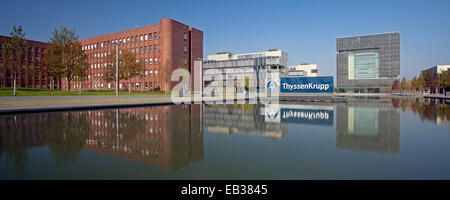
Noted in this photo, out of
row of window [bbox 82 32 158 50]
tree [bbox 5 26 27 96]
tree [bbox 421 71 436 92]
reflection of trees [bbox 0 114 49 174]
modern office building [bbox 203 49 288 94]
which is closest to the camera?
reflection of trees [bbox 0 114 49 174]

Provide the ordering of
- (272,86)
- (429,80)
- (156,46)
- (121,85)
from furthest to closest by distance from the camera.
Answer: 1. (429,80)
2. (121,85)
3. (156,46)
4. (272,86)

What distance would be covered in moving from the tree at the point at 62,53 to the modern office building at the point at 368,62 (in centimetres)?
10380

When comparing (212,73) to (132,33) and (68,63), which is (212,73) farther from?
(68,63)

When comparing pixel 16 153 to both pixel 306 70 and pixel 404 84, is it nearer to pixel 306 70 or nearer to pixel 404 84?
pixel 404 84

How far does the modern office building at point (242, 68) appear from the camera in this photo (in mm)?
97938

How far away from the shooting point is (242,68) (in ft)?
335

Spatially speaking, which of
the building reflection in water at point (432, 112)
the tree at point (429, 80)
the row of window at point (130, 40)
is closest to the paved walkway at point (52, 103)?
the building reflection in water at point (432, 112)

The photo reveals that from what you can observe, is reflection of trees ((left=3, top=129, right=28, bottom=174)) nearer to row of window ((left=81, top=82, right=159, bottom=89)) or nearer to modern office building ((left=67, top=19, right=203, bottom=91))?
modern office building ((left=67, top=19, right=203, bottom=91))

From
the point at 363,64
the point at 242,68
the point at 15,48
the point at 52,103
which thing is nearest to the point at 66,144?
the point at 52,103

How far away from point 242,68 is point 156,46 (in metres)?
48.3

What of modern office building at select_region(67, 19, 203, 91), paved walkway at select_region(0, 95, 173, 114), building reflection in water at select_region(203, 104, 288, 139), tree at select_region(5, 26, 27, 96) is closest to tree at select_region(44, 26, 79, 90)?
tree at select_region(5, 26, 27, 96)

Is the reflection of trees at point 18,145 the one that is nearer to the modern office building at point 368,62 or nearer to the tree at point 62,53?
the tree at point 62,53

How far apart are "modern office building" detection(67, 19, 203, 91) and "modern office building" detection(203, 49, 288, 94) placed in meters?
27.0

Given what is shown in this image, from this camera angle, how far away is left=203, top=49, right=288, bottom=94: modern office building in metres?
97.9
